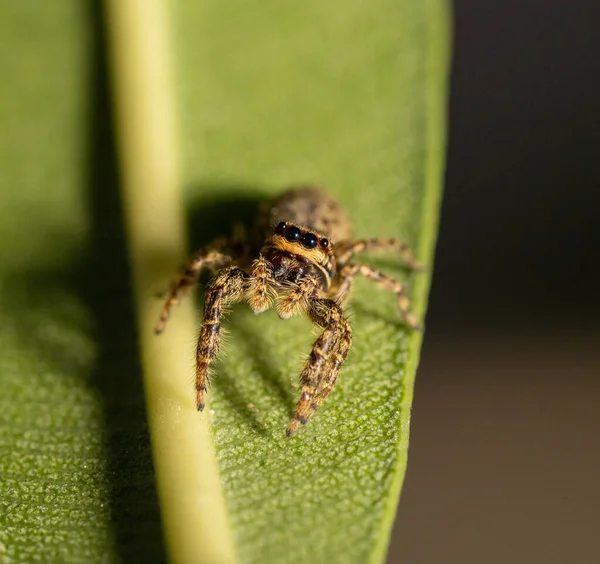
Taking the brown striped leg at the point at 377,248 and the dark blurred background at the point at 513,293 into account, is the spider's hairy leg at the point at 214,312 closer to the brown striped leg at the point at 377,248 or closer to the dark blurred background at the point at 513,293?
the brown striped leg at the point at 377,248

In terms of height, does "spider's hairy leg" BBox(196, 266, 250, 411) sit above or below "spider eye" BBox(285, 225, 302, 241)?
below

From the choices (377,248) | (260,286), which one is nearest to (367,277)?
(377,248)

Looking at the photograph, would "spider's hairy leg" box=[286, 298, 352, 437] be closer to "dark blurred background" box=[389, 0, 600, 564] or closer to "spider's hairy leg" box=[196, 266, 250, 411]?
"spider's hairy leg" box=[196, 266, 250, 411]

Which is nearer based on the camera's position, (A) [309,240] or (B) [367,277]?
(A) [309,240]

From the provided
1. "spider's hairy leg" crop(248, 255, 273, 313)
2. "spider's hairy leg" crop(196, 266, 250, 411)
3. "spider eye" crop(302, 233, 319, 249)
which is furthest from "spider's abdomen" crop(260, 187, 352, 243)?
"spider's hairy leg" crop(196, 266, 250, 411)

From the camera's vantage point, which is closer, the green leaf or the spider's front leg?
the green leaf

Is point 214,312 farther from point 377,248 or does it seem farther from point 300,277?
point 377,248
